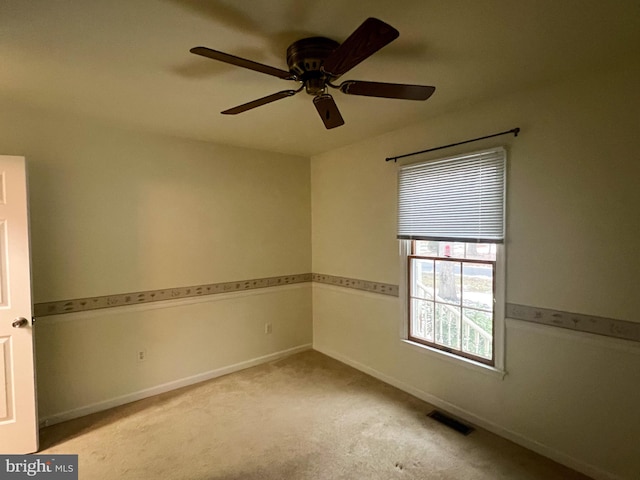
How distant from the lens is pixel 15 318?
2.25 metres

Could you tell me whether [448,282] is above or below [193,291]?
above

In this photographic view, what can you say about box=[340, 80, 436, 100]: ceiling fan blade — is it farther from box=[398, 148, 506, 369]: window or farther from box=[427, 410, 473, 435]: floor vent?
box=[427, 410, 473, 435]: floor vent

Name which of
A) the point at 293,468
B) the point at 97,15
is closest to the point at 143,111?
the point at 97,15

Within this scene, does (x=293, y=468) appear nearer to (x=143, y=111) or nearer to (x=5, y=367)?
(x=5, y=367)

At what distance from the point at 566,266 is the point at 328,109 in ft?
5.80

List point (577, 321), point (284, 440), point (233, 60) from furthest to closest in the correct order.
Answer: point (284, 440) → point (577, 321) → point (233, 60)

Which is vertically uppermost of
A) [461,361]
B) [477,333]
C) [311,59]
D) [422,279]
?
[311,59]

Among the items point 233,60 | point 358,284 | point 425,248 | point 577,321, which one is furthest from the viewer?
point 358,284

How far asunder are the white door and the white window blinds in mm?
2854

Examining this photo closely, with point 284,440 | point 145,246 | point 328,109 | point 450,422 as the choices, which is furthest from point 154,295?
point 450,422

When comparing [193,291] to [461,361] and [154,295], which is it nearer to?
[154,295]

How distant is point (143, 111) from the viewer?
254 centimetres

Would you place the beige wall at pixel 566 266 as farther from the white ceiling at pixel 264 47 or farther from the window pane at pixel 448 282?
the window pane at pixel 448 282

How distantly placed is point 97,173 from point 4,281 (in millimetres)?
1031
